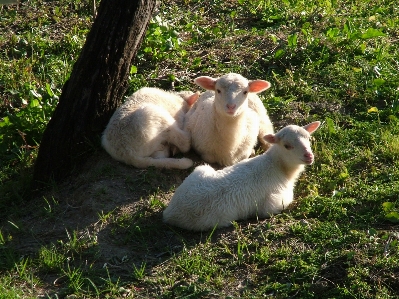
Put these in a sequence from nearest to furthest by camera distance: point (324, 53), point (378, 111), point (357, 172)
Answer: point (357, 172)
point (378, 111)
point (324, 53)

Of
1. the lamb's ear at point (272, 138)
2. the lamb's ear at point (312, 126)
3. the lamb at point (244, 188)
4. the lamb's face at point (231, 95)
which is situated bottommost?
the lamb at point (244, 188)

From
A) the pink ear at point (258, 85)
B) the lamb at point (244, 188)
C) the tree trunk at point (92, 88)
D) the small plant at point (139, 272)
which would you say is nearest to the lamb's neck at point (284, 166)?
the lamb at point (244, 188)

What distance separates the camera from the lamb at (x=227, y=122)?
711 centimetres

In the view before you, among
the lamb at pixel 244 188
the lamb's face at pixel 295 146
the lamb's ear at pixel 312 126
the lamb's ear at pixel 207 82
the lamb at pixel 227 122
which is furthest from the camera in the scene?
the lamb's ear at pixel 207 82

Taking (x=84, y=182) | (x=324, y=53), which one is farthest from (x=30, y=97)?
(x=324, y=53)

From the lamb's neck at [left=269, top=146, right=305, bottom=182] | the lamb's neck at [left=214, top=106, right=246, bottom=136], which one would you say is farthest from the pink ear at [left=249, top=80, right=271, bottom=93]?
the lamb's neck at [left=269, top=146, right=305, bottom=182]

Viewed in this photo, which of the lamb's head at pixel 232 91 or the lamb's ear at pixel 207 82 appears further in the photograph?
the lamb's ear at pixel 207 82

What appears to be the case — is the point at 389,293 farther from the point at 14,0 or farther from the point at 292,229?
the point at 14,0

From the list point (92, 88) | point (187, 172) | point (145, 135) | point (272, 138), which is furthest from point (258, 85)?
point (92, 88)

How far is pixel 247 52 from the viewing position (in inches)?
365

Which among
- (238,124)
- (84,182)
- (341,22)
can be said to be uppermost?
(341,22)

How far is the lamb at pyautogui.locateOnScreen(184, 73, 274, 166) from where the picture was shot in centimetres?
711

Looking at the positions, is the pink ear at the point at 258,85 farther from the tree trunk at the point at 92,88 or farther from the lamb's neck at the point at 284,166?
the tree trunk at the point at 92,88

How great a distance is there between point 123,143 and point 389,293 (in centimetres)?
310
